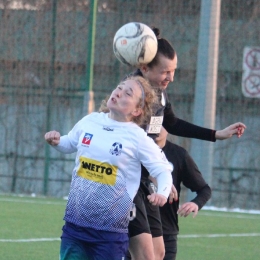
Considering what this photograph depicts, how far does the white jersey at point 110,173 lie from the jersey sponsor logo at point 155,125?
436 millimetres

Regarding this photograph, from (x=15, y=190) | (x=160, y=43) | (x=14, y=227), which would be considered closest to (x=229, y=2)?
(x=15, y=190)

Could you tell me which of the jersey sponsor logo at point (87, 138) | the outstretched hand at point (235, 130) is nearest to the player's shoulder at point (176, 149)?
the outstretched hand at point (235, 130)

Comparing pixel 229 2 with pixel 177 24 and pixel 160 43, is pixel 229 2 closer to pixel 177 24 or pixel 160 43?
pixel 177 24

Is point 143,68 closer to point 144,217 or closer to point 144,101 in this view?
point 144,101

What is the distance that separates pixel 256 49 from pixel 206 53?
3.64ft

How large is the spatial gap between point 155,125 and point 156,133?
0.28 feet

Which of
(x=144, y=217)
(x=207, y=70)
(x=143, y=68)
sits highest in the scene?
(x=143, y=68)

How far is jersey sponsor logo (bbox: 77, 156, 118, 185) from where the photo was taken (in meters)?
4.40

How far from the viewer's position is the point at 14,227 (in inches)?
333

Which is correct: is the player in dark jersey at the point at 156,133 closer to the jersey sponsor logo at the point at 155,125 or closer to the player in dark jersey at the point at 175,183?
the jersey sponsor logo at the point at 155,125

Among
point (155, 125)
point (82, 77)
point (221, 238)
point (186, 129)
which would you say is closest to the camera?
point (155, 125)

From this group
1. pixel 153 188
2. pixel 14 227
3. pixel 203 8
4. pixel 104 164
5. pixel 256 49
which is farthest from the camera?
pixel 256 49

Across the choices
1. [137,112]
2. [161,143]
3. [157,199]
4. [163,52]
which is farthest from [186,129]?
[157,199]

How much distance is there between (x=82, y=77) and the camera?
530 inches
